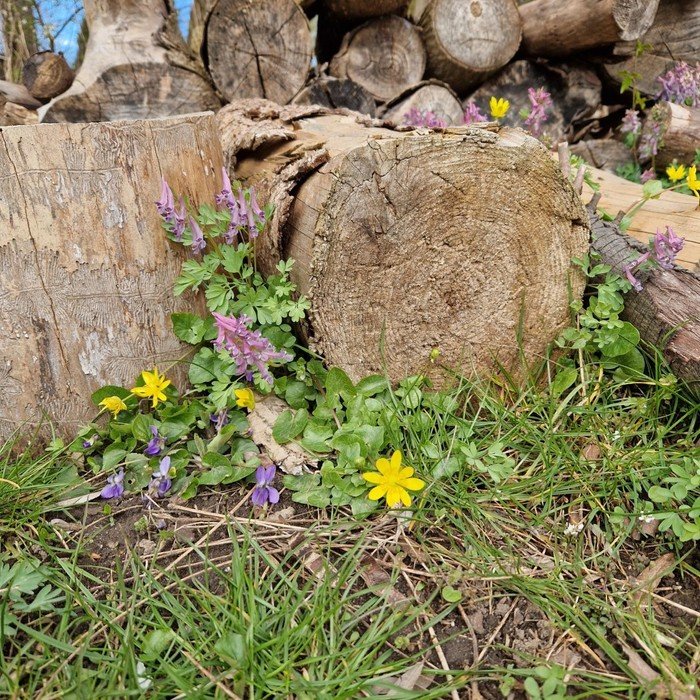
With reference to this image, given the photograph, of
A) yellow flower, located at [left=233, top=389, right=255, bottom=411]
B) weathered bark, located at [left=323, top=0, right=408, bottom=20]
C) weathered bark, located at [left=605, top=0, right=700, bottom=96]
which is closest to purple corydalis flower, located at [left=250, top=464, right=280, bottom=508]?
yellow flower, located at [left=233, top=389, right=255, bottom=411]

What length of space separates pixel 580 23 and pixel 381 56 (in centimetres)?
135

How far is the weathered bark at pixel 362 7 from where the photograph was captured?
378 cm

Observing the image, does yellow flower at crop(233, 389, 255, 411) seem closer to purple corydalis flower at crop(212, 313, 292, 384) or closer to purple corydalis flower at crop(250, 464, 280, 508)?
purple corydalis flower at crop(212, 313, 292, 384)

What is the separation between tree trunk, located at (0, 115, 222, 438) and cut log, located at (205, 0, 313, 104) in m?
1.85

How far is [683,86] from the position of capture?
12.2ft

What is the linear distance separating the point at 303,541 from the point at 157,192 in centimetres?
121

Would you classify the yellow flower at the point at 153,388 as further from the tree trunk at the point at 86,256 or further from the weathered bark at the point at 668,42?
the weathered bark at the point at 668,42

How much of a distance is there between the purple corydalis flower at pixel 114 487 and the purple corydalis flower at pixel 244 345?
50 centimetres

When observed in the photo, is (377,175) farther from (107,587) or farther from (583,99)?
(583,99)

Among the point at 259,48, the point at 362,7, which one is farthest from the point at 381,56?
the point at 259,48

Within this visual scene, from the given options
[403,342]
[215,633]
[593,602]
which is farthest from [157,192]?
[593,602]

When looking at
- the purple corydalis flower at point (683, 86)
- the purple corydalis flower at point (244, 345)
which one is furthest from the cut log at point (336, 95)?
Answer: the purple corydalis flower at point (244, 345)

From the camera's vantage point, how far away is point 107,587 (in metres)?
1.60

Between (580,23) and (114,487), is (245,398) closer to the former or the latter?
(114,487)
